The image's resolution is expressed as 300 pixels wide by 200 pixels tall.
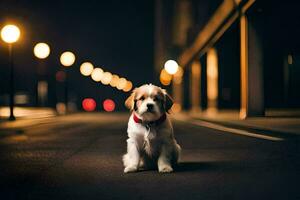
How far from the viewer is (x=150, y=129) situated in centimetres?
752

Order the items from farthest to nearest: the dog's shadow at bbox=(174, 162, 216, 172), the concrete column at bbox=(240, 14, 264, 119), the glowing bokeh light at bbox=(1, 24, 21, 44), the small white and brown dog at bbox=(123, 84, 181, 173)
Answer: the glowing bokeh light at bbox=(1, 24, 21, 44)
the concrete column at bbox=(240, 14, 264, 119)
the dog's shadow at bbox=(174, 162, 216, 172)
the small white and brown dog at bbox=(123, 84, 181, 173)

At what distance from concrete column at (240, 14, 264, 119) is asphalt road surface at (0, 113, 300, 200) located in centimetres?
1319

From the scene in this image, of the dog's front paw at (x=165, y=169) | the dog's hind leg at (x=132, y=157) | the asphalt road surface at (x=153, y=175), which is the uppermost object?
the dog's hind leg at (x=132, y=157)

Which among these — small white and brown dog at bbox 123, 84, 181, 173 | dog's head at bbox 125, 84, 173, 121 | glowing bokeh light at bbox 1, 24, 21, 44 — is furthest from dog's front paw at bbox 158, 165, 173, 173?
glowing bokeh light at bbox 1, 24, 21, 44

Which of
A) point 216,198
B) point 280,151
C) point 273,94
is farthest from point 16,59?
point 216,198

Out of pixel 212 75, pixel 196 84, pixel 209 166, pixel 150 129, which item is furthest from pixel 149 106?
pixel 196 84

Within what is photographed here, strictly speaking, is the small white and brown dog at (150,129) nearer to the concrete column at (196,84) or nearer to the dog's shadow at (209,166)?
the dog's shadow at (209,166)

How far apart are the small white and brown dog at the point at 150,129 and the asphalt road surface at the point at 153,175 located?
22 centimetres

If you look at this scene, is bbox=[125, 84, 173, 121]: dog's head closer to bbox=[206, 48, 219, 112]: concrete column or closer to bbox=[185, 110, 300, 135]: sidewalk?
bbox=[185, 110, 300, 135]: sidewalk

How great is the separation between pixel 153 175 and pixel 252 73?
60.9ft

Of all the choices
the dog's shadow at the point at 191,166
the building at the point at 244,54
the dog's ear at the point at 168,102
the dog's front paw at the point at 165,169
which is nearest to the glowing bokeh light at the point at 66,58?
the building at the point at 244,54

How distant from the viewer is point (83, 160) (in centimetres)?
956

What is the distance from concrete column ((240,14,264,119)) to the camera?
25.2 meters

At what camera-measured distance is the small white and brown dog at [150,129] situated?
743 centimetres
